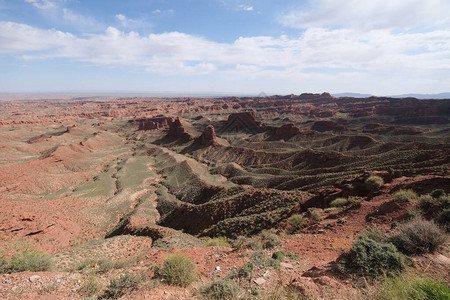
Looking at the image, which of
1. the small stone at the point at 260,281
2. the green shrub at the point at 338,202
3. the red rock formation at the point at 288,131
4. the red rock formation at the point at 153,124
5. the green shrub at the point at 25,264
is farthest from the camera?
the red rock formation at the point at 153,124

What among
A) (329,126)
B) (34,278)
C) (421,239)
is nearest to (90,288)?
(34,278)

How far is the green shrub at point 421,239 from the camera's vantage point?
23.1 feet

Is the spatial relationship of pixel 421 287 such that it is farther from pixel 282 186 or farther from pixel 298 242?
pixel 282 186

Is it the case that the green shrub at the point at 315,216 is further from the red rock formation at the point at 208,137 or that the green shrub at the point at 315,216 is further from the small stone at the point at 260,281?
the red rock formation at the point at 208,137

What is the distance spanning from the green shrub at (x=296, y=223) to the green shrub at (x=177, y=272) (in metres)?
9.21

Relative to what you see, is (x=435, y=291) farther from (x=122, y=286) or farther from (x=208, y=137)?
(x=208, y=137)

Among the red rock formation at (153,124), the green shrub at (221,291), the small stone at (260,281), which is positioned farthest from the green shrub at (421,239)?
the red rock formation at (153,124)

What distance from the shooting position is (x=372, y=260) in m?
6.90

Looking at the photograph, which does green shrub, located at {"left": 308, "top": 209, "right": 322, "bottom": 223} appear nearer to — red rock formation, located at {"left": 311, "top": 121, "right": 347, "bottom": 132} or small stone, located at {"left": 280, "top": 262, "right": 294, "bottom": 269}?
small stone, located at {"left": 280, "top": 262, "right": 294, "bottom": 269}

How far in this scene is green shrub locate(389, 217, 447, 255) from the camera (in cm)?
705

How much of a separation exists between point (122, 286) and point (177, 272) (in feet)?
6.04

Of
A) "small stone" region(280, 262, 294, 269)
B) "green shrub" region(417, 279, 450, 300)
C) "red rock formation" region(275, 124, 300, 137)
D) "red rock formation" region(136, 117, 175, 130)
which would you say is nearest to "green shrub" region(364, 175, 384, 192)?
"small stone" region(280, 262, 294, 269)

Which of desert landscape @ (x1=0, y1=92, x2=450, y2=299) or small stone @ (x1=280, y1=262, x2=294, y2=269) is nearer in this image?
desert landscape @ (x1=0, y1=92, x2=450, y2=299)

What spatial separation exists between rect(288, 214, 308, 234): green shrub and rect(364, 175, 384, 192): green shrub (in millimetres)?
7419
